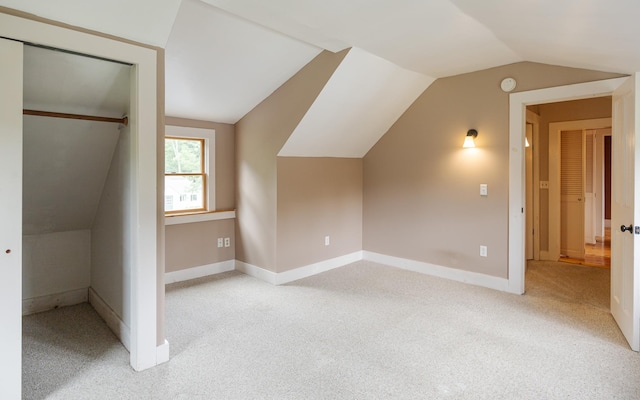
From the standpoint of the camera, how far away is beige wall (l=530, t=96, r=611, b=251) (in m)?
5.09

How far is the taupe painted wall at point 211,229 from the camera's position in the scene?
173 inches

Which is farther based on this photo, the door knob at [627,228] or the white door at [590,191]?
the white door at [590,191]

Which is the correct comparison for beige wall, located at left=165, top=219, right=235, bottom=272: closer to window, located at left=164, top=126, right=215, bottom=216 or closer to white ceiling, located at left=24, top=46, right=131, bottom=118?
window, located at left=164, top=126, right=215, bottom=216

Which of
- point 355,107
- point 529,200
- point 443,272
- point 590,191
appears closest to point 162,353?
point 355,107

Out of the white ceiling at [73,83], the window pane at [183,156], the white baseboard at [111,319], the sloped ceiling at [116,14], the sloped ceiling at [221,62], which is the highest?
the sloped ceiling at [221,62]

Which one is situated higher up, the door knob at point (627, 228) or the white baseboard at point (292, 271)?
the door knob at point (627, 228)

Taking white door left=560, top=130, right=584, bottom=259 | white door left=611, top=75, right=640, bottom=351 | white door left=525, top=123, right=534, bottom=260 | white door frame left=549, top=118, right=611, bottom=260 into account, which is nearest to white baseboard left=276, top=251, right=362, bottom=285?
white door left=525, top=123, right=534, bottom=260

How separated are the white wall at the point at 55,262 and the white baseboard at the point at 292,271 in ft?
5.62

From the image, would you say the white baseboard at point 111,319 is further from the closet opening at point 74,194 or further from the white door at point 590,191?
the white door at point 590,191

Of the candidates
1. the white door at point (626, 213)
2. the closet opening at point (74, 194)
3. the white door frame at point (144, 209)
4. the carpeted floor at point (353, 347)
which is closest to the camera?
the carpeted floor at point (353, 347)

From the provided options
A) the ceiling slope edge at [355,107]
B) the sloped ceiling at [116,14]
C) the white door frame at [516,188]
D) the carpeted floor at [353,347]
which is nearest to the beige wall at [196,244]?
the carpeted floor at [353,347]

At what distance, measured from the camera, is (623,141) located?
9.61 feet

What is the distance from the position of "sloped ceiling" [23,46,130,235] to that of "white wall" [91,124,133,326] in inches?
5.1

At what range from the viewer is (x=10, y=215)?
197 cm
